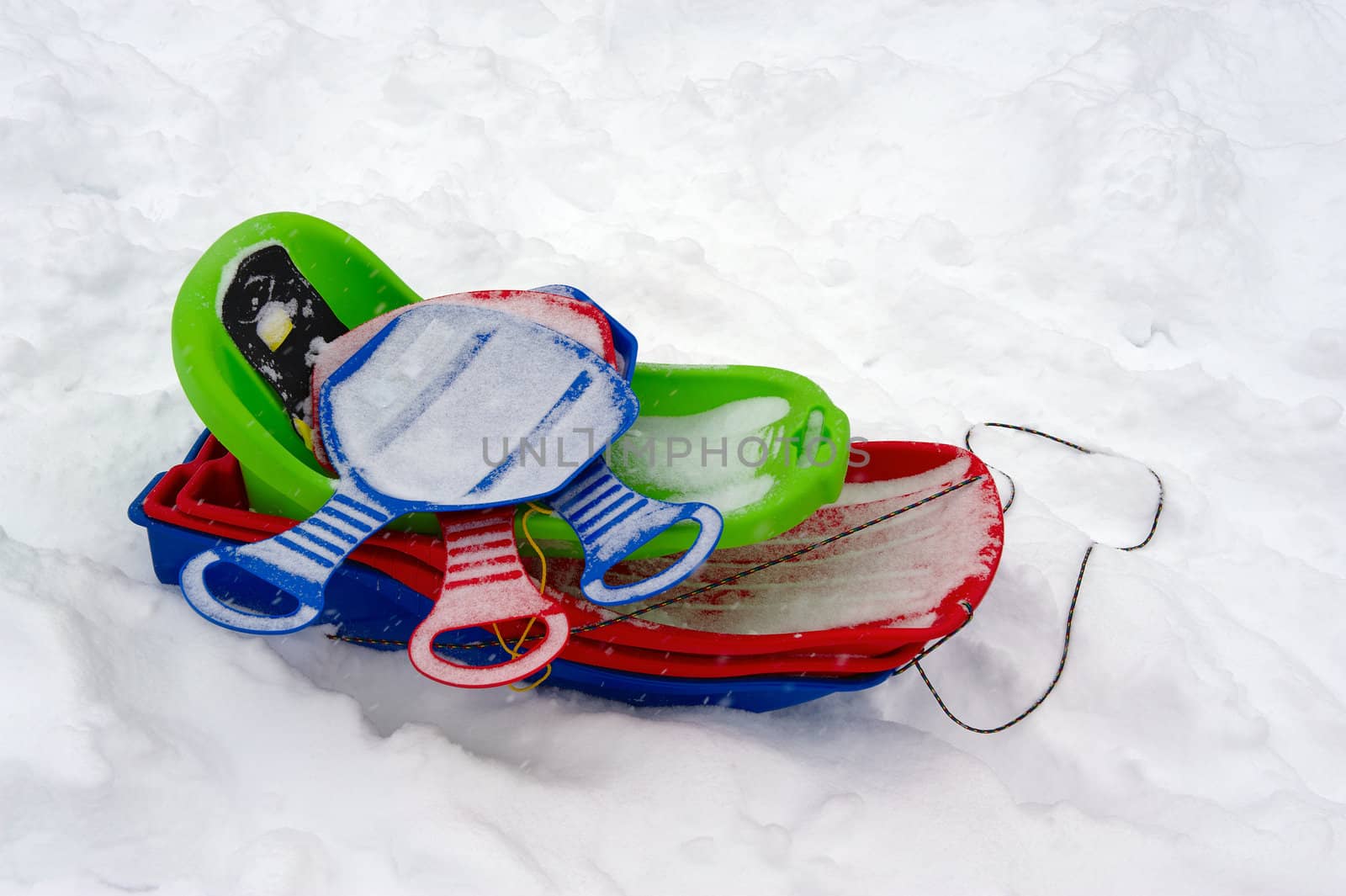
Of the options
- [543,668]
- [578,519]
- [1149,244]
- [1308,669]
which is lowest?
[1308,669]

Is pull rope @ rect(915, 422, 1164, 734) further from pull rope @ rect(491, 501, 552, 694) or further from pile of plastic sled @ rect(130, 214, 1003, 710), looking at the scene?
pull rope @ rect(491, 501, 552, 694)

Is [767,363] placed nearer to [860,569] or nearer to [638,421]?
[638,421]

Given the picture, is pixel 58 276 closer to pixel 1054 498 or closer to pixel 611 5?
pixel 611 5

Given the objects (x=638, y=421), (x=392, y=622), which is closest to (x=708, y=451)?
(x=638, y=421)

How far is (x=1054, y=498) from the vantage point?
6.26ft

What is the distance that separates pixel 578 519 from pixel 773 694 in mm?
378

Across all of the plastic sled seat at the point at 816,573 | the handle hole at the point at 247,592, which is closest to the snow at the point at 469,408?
the plastic sled seat at the point at 816,573

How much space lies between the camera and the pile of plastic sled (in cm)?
132

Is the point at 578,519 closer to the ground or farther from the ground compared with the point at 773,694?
farther from the ground

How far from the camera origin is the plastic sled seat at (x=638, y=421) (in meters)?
1.33

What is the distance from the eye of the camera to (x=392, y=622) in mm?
1460

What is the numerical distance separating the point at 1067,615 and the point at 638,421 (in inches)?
30.3

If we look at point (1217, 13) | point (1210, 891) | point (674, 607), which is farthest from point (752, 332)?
point (1217, 13)

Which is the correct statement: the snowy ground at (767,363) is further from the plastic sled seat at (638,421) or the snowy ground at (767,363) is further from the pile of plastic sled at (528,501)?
the plastic sled seat at (638,421)
